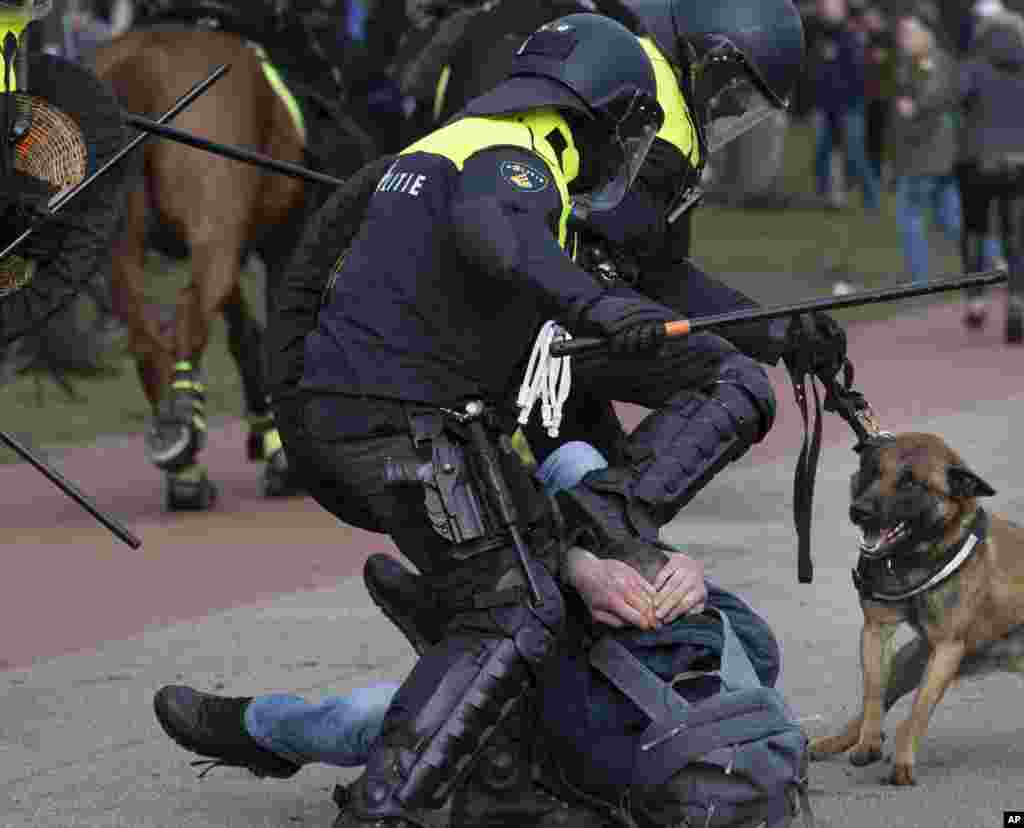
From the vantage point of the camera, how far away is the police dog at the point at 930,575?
570 centimetres

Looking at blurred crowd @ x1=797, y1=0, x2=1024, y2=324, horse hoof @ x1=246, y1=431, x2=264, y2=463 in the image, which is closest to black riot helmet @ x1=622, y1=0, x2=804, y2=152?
horse hoof @ x1=246, y1=431, x2=264, y2=463

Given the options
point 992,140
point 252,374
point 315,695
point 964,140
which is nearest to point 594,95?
point 315,695

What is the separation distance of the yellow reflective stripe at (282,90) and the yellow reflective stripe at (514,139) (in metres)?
5.08

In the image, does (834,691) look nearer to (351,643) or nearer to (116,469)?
(351,643)

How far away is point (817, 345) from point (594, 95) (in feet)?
3.31

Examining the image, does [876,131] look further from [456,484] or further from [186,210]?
[456,484]

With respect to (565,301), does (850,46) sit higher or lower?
lower

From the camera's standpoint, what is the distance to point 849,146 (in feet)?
83.9

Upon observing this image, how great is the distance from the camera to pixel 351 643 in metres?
7.00

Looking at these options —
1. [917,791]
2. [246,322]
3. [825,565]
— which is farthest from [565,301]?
[246,322]

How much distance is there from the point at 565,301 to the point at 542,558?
52cm

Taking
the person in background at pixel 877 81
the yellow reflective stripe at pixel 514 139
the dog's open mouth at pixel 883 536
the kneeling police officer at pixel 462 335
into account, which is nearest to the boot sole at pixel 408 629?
the kneeling police officer at pixel 462 335

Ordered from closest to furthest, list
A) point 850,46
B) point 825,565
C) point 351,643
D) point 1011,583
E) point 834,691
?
point 1011,583, point 834,691, point 351,643, point 825,565, point 850,46

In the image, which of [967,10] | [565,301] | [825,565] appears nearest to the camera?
[565,301]
